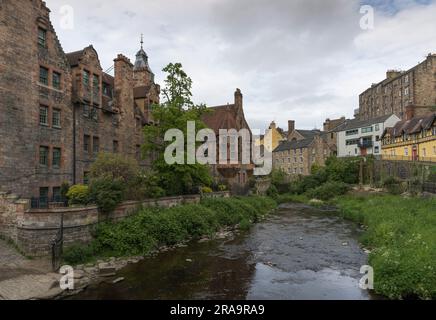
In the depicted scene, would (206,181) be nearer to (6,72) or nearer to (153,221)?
(153,221)

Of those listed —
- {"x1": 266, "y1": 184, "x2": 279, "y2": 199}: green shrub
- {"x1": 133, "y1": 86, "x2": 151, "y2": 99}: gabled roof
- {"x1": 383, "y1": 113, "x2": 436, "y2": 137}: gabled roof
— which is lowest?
{"x1": 266, "y1": 184, "x2": 279, "y2": 199}: green shrub

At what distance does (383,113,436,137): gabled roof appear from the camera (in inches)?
1860

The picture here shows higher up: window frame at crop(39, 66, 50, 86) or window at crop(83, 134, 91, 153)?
window frame at crop(39, 66, 50, 86)

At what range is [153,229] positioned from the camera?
2192 cm

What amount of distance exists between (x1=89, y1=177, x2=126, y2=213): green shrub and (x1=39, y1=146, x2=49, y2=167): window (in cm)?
610

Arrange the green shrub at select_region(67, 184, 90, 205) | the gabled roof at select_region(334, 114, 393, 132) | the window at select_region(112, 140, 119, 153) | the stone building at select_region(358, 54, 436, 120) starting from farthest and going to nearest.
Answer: the gabled roof at select_region(334, 114, 393, 132)
the stone building at select_region(358, 54, 436, 120)
the window at select_region(112, 140, 119, 153)
the green shrub at select_region(67, 184, 90, 205)

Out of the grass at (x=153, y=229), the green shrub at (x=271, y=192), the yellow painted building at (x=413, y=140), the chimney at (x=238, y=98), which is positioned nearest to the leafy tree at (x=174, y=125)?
the grass at (x=153, y=229)

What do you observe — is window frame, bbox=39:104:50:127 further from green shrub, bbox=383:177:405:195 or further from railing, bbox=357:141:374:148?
railing, bbox=357:141:374:148

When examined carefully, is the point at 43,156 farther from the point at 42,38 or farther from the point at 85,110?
the point at 42,38

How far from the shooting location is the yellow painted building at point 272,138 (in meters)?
97.2

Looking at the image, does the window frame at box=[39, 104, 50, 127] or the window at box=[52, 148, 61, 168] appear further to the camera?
the window at box=[52, 148, 61, 168]

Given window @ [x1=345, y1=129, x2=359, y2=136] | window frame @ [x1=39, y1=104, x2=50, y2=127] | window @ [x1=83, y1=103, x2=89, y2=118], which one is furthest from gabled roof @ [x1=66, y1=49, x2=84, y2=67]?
window @ [x1=345, y1=129, x2=359, y2=136]

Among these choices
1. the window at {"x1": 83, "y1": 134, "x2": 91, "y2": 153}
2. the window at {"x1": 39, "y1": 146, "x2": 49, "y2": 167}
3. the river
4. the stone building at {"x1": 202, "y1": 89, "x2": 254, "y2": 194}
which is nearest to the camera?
the river

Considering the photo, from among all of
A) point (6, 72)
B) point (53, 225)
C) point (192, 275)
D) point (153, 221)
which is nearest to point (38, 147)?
point (6, 72)
